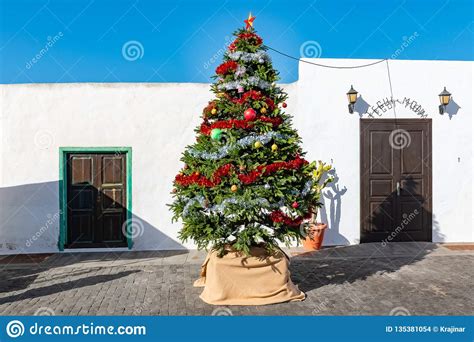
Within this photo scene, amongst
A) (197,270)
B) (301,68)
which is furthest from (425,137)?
(197,270)

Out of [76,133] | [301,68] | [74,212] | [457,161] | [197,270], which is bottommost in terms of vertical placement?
[197,270]

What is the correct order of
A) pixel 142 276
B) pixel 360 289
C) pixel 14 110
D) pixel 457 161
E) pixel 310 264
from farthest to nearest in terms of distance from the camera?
pixel 457 161
pixel 14 110
pixel 310 264
pixel 142 276
pixel 360 289

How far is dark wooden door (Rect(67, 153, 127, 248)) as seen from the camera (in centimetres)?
848

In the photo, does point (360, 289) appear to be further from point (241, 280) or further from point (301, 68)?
point (301, 68)

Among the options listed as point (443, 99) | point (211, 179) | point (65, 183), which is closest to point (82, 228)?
point (65, 183)

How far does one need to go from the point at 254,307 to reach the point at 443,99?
6.47 m

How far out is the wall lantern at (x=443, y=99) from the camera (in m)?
8.67

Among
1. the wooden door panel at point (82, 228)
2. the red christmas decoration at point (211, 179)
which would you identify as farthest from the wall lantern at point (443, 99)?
the wooden door panel at point (82, 228)

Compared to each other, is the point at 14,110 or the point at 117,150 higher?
the point at 14,110

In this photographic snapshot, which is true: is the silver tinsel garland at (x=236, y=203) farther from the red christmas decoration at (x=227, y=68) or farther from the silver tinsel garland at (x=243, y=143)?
the red christmas decoration at (x=227, y=68)

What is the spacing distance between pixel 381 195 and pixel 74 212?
21.8ft

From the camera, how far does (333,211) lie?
8.77 meters

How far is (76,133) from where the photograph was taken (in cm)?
841

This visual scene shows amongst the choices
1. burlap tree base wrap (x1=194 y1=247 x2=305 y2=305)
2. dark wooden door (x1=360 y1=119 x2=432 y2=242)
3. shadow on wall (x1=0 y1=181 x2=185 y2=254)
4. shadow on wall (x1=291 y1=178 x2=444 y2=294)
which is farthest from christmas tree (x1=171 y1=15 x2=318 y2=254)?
shadow on wall (x1=0 y1=181 x2=185 y2=254)
